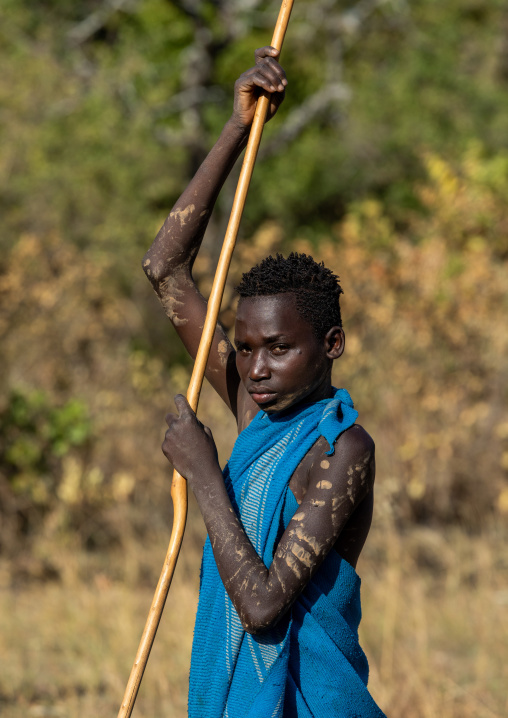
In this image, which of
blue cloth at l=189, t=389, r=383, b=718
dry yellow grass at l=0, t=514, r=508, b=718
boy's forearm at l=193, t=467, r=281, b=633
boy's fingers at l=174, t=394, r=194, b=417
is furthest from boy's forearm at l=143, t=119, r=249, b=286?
dry yellow grass at l=0, t=514, r=508, b=718

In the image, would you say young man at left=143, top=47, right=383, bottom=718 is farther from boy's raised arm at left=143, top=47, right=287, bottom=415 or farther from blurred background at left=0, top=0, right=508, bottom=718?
blurred background at left=0, top=0, right=508, bottom=718

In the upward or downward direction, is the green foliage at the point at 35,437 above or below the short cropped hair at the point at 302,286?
above

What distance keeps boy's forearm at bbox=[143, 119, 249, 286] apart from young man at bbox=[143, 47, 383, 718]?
0.22 m

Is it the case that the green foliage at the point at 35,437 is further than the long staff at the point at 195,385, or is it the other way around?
the green foliage at the point at 35,437

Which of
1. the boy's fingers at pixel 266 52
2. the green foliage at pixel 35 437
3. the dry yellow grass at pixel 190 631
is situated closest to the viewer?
the boy's fingers at pixel 266 52

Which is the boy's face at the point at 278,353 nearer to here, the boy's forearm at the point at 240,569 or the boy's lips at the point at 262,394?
the boy's lips at the point at 262,394

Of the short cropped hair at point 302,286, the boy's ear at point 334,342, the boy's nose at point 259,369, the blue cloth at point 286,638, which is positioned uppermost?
the short cropped hair at point 302,286

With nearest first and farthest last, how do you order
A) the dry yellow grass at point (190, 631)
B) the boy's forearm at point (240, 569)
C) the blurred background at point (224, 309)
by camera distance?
the boy's forearm at point (240, 569) → the dry yellow grass at point (190, 631) → the blurred background at point (224, 309)

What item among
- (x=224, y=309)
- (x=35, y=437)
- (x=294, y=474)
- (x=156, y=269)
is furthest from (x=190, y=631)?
(x=294, y=474)

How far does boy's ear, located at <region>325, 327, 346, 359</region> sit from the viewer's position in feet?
5.94

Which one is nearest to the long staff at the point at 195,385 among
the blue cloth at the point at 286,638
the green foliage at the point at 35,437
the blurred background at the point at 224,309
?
the blue cloth at the point at 286,638

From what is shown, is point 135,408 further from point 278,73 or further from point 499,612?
point 278,73

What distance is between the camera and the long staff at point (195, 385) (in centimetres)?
174

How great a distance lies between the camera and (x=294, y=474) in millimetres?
1768
